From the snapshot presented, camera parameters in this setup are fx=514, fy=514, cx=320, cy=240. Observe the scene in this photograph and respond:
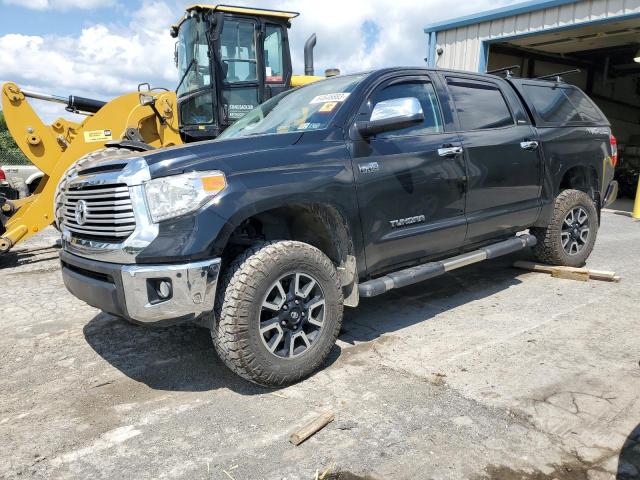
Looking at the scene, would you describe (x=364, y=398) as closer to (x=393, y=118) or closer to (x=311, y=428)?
(x=311, y=428)

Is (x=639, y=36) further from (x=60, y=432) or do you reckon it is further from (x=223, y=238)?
(x=60, y=432)

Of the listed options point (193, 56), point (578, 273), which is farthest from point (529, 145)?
point (193, 56)

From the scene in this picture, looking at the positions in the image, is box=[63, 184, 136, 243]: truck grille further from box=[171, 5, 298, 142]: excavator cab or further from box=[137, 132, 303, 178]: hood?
box=[171, 5, 298, 142]: excavator cab

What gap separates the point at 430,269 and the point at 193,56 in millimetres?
5318

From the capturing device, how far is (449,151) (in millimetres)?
4113

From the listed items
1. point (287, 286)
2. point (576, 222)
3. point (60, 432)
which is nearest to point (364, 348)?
point (287, 286)

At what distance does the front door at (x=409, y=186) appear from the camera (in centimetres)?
361

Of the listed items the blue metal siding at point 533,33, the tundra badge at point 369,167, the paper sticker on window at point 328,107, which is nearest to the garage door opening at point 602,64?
the blue metal siding at point 533,33

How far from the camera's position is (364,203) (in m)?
3.55

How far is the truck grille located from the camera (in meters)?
2.92

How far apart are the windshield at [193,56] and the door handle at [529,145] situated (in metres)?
4.58

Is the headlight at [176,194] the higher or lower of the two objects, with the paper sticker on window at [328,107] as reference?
lower

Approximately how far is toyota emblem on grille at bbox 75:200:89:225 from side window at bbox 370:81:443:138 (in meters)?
2.11

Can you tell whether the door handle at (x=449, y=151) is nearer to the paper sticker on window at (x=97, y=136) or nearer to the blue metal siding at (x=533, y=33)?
the paper sticker on window at (x=97, y=136)
